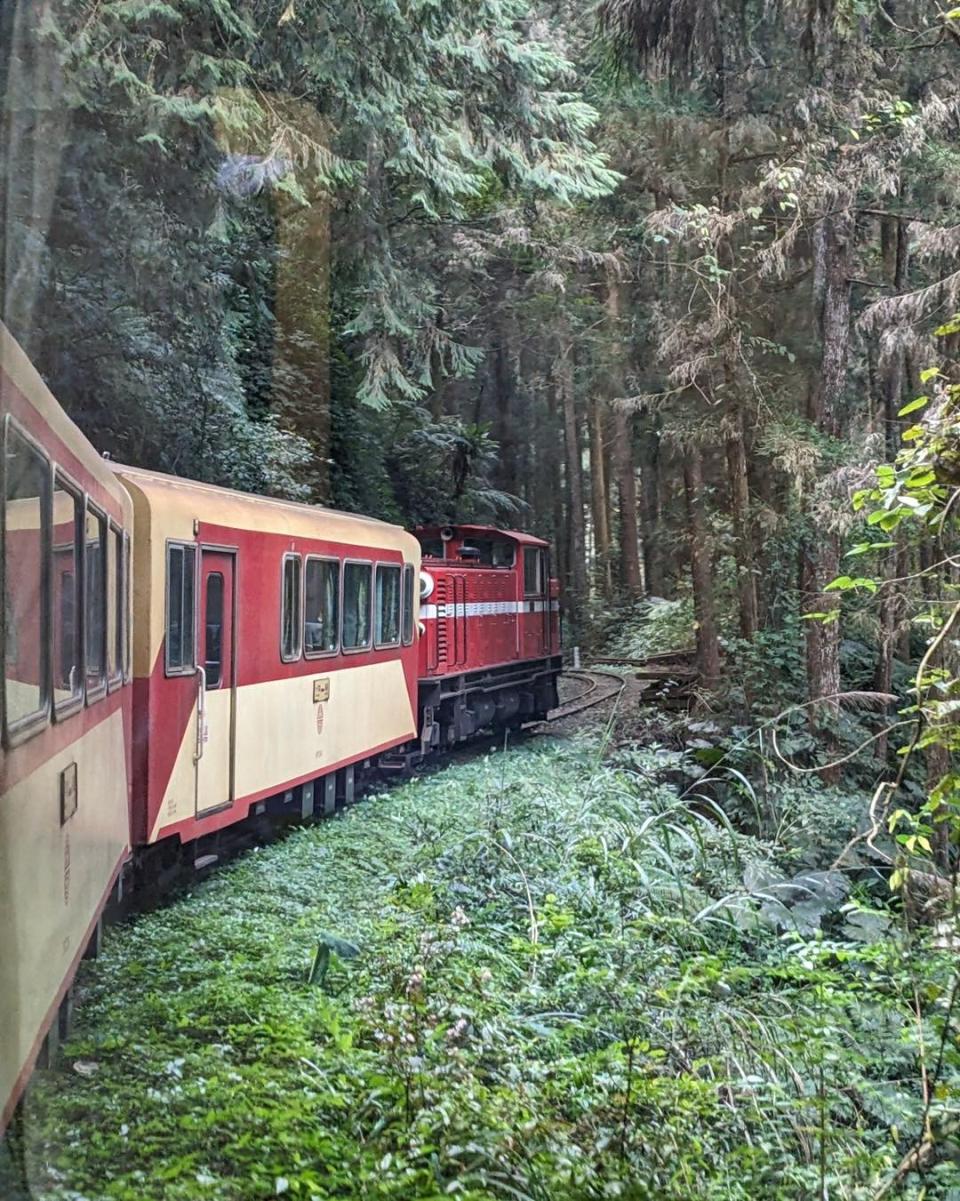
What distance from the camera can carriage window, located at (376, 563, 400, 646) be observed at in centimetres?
968

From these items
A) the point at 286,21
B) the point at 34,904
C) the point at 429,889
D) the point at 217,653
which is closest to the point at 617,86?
the point at 286,21

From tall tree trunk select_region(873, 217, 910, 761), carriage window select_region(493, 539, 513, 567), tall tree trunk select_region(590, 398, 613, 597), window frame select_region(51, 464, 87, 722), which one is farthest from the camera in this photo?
carriage window select_region(493, 539, 513, 567)

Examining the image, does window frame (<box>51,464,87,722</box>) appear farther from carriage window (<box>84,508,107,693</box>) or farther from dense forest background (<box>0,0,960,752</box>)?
dense forest background (<box>0,0,960,752</box>)

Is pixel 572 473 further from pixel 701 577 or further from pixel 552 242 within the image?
pixel 701 577

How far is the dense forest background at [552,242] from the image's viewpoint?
6680 millimetres

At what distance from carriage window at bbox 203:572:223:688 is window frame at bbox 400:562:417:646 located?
12.7ft

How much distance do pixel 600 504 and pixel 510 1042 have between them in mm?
11652

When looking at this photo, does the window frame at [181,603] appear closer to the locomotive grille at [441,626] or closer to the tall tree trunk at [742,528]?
the tall tree trunk at [742,528]

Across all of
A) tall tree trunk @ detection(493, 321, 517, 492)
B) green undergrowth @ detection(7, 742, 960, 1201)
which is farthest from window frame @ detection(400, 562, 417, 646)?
green undergrowth @ detection(7, 742, 960, 1201)

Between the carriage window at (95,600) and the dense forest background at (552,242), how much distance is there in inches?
91.1

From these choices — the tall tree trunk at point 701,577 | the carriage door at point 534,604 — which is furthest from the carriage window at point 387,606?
the carriage door at point 534,604

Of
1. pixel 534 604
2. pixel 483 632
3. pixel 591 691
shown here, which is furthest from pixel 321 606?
pixel 591 691

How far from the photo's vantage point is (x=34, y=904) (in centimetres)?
300

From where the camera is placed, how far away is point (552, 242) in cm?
979
